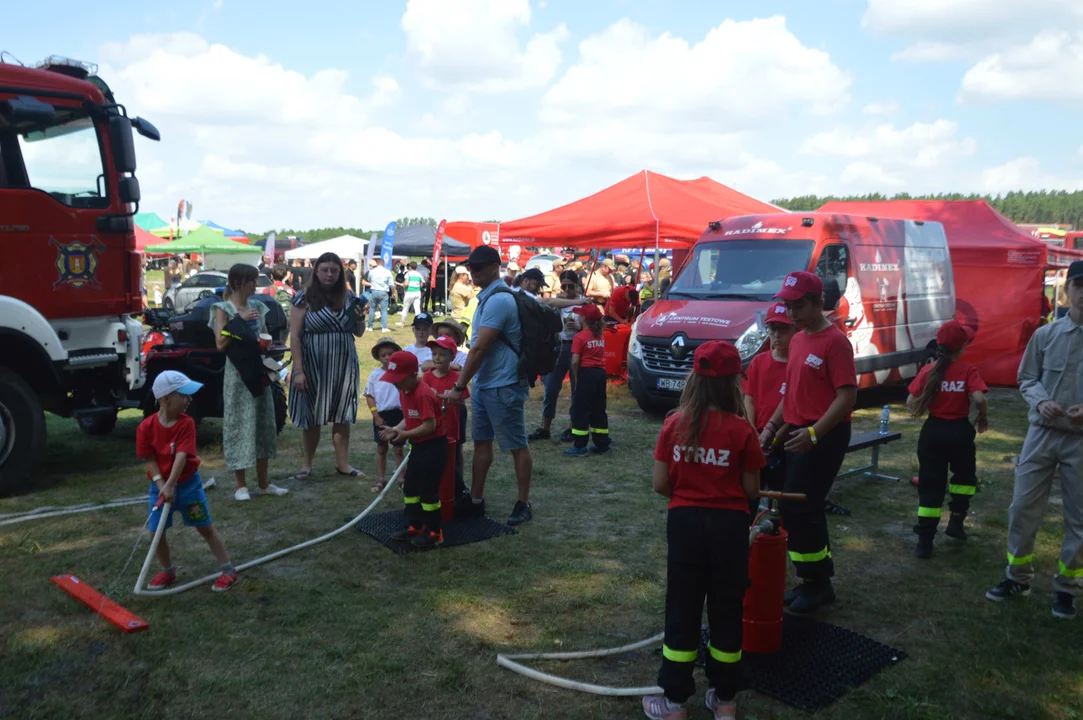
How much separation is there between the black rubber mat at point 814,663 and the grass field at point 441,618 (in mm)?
73

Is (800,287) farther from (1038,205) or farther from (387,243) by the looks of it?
(1038,205)

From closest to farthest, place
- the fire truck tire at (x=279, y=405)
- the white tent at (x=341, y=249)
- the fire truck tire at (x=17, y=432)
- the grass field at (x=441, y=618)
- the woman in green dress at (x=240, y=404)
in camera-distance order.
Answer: the grass field at (x=441, y=618) < the woman in green dress at (x=240, y=404) < the fire truck tire at (x=17, y=432) < the fire truck tire at (x=279, y=405) < the white tent at (x=341, y=249)

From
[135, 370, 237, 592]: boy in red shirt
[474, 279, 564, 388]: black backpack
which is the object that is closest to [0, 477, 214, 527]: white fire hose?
[135, 370, 237, 592]: boy in red shirt

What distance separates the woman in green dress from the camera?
20.7ft

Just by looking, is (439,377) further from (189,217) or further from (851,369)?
(189,217)

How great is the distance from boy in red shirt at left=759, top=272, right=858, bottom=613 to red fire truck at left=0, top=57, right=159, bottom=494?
18.1 feet

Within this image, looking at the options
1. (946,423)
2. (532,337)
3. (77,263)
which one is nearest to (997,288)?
(946,423)

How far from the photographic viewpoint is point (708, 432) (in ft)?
10.6

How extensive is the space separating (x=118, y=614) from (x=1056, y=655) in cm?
457

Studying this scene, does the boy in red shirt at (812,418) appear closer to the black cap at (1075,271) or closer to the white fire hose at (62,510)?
the black cap at (1075,271)

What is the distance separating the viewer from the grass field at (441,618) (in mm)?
3553

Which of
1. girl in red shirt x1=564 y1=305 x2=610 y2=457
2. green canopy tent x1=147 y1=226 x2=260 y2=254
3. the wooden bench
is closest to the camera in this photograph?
the wooden bench

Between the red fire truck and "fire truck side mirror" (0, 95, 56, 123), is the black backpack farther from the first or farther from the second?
"fire truck side mirror" (0, 95, 56, 123)

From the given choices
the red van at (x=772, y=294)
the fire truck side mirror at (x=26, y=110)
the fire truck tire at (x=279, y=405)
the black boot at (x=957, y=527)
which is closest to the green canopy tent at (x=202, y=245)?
the fire truck tire at (x=279, y=405)
